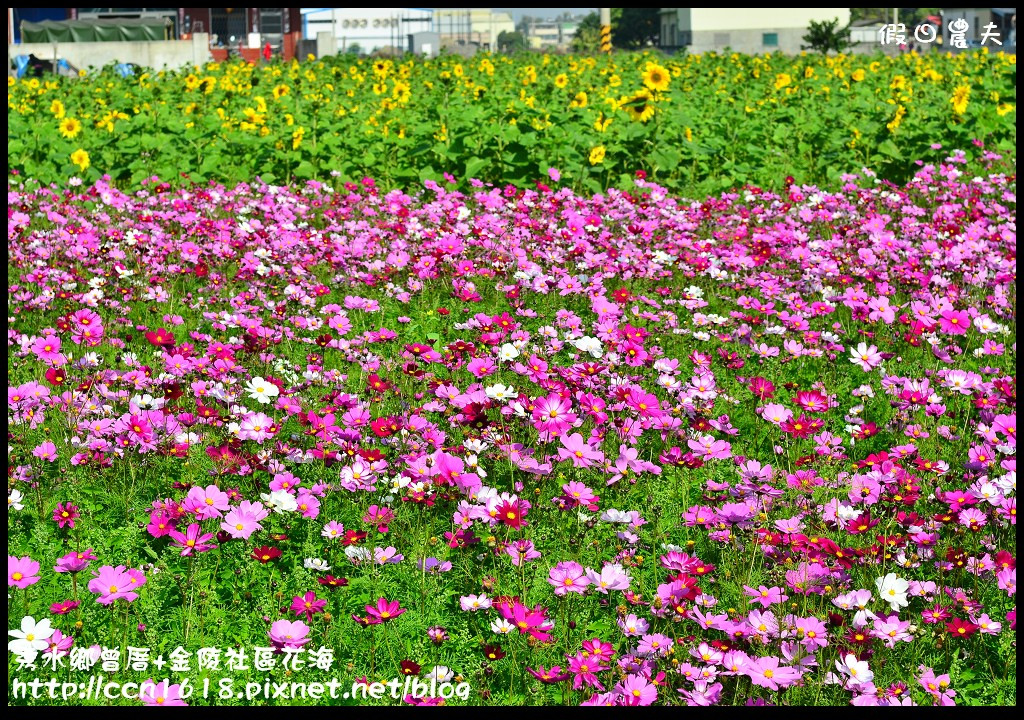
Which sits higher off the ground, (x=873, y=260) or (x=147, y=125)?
(x=147, y=125)

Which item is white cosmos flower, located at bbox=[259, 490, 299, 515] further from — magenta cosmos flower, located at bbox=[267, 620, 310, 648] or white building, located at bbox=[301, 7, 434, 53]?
white building, located at bbox=[301, 7, 434, 53]

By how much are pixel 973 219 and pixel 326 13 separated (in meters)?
113

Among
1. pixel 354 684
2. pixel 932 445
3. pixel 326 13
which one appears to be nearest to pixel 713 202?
pixel 932 445

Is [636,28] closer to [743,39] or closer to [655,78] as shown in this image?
[743,39]

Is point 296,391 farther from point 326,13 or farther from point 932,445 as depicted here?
point 326,13

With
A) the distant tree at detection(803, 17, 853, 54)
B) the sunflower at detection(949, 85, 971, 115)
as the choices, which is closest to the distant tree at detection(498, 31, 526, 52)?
the distant tree at detection(803, 17, 853, 54)

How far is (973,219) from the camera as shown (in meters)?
6.95

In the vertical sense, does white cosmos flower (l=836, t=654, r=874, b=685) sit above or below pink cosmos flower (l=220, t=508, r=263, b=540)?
below

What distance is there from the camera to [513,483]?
10.4 ft

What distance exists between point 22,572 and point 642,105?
7.40m

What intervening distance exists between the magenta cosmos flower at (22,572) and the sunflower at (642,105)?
726 centimetres

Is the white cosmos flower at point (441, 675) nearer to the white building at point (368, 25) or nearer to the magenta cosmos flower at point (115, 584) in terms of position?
the magenta cosmos flower at point (115, 584)

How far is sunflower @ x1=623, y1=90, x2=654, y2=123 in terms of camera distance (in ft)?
28.6

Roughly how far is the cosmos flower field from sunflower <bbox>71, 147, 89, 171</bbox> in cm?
311
